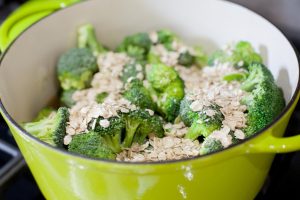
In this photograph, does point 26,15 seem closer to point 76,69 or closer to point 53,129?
point 76,69

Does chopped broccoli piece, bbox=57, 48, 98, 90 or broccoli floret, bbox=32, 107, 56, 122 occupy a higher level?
chopped broccoli piece, bbox=57, 48, 98, 90

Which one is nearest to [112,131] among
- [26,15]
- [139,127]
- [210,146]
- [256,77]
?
[139,127]

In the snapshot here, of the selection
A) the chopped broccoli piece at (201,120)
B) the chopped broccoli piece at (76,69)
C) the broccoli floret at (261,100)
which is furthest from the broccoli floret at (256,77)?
the chopped broccoli piece at (76,69)

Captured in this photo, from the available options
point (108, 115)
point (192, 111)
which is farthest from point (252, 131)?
point (108, 115)

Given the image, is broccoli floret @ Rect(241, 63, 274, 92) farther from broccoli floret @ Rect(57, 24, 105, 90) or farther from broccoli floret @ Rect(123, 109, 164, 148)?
broccoli floret @ Rect(57, 24, 105, 90)

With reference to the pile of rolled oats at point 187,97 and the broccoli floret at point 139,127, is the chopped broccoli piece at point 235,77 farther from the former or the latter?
the broccoli floret at point 139,127

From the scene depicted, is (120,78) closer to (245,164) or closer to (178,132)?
(178,132)

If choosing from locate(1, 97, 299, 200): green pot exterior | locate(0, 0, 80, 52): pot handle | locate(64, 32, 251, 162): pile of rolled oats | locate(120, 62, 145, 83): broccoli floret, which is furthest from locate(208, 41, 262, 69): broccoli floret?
locate(0, 0, 80, 52): pot handle
